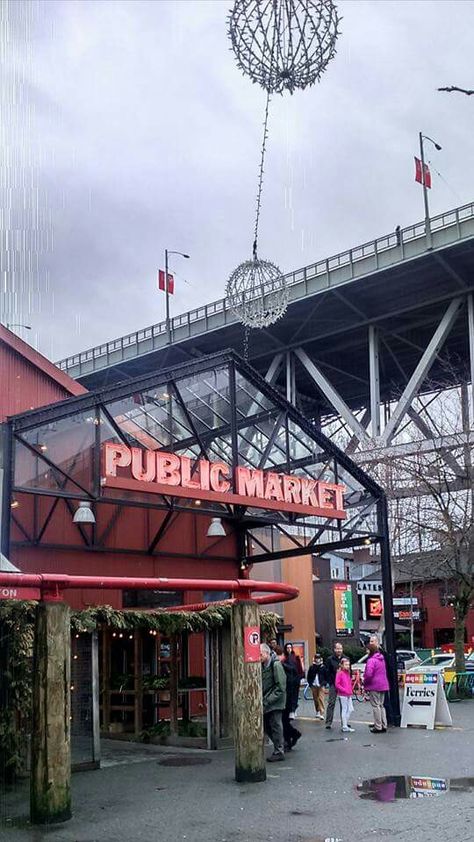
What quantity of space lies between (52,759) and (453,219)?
47879mm

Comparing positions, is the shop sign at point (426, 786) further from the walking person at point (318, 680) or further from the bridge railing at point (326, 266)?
the bridge railing at point (326, 266)

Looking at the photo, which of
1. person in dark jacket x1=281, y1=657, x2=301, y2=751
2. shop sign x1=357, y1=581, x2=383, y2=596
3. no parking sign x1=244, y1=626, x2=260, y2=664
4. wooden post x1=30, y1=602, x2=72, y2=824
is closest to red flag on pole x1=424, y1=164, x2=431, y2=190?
shop sign x1=357, y1=581, x2=383, y2=596

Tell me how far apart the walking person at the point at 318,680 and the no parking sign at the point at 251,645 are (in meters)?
7.01

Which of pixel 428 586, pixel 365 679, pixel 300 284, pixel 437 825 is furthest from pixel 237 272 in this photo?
pixel 300 284

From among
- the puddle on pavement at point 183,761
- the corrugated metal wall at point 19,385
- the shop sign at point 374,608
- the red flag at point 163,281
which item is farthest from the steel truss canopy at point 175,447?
the red flag at point 163,281

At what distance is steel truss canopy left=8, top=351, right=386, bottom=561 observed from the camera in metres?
16.7

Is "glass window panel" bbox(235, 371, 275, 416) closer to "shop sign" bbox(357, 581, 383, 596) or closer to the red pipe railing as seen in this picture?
the red pipe railing

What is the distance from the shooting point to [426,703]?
18297mm

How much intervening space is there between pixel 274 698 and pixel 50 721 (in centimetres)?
487

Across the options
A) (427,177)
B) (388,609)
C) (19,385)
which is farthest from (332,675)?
(427,177)

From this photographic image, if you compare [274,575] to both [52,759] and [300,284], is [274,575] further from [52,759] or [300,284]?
[300,284]

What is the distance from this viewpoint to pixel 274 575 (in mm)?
27344

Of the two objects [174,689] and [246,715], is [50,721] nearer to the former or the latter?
[246,715]

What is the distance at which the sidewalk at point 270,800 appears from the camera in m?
9.04
